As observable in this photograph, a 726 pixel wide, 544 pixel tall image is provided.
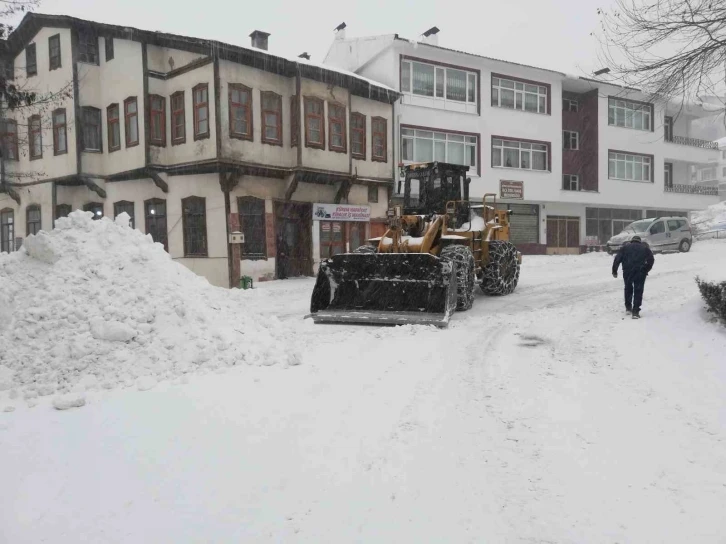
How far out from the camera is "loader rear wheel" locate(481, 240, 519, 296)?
467 inches

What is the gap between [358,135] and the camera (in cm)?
2003

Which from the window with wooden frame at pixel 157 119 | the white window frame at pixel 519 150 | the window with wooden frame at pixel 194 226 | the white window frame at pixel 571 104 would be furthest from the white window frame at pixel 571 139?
the window with wooden frame at pixel 157 119

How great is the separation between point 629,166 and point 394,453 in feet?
102

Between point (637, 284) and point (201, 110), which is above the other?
point (201, 110)

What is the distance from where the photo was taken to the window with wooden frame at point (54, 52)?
1931 centimetres

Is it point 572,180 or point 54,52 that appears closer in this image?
point 54,52

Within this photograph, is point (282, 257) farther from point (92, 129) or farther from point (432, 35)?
point (432, 35)

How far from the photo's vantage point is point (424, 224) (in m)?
10.9

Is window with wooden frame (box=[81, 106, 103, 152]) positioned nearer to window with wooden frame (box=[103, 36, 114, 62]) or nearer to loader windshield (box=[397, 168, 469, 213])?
window with wooden frame (box=[103, 36, 114, 62])

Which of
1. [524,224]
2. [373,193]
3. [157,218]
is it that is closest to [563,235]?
[524,224]

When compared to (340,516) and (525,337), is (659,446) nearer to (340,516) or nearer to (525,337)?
(340,516)

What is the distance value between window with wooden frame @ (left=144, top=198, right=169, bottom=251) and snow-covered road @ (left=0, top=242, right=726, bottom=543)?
13275 millimetres

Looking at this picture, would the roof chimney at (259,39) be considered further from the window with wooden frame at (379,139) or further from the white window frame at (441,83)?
the white window frame at (441,83)

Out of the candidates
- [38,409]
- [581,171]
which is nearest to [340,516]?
[38,409]
